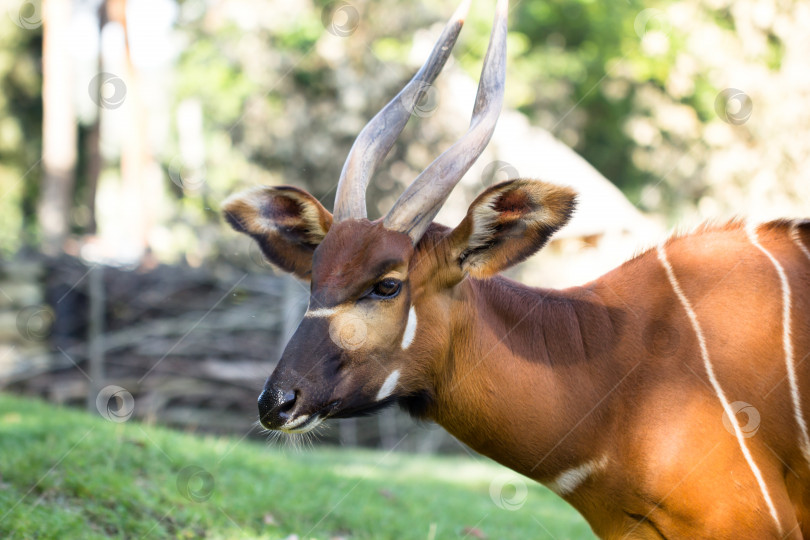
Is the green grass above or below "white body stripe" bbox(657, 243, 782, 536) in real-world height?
below

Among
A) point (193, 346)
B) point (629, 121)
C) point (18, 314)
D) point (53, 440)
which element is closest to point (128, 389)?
point (193, 346)

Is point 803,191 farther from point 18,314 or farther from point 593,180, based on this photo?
point 18,314

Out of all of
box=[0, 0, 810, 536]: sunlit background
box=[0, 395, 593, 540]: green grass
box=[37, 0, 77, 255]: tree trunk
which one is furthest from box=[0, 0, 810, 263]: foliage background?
box=[0, 395, 593, 540]: green grass

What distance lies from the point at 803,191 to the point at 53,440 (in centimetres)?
1295

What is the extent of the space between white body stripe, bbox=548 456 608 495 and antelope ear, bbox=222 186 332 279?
160cm

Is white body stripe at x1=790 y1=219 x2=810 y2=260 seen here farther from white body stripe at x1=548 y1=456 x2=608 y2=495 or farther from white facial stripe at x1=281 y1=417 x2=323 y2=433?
white facial stripe at x1=281 y1=417 x2=323 y2=433

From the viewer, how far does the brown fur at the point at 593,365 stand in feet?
10.9

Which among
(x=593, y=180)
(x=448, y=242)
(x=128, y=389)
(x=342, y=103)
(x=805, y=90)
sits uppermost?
(x=448, y=242)

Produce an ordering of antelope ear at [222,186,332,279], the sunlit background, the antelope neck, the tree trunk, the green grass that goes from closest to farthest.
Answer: the antelope neck → antelope ear at [222,186,332,279] → the green grass → the sunlit background → the tree trunk

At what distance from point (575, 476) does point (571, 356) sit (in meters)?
0.54

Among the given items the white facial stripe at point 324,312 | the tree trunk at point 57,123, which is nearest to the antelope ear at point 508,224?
the white facial stripe at point 324,312

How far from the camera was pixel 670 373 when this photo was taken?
3484mm

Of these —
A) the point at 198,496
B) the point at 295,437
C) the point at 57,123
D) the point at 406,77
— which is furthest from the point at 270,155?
the point at 295,437

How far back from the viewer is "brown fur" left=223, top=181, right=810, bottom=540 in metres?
3.31
